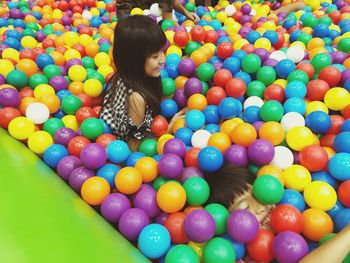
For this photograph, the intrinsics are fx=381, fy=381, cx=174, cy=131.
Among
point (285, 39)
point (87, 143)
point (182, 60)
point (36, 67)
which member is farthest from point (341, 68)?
point (36, 67)

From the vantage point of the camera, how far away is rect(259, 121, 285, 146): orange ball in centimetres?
133

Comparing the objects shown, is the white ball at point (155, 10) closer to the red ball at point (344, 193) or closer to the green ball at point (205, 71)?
the green ball at point (205, 71)

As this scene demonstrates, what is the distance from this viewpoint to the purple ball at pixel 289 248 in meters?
1.01

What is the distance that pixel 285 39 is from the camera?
2.09 m

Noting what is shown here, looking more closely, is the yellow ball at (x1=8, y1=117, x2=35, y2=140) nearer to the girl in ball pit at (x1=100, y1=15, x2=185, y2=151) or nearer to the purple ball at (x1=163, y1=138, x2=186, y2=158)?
the girl in ball pit at (x1=100, y1=15, x2=185, y2=151)

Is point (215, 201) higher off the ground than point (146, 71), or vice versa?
point (146, 71)

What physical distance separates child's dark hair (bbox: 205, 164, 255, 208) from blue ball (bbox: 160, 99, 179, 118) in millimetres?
495

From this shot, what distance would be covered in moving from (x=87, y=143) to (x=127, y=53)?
0.38 meters

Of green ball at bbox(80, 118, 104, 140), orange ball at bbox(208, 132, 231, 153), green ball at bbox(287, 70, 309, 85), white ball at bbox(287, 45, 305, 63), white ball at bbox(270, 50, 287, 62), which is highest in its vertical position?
white ball at bbox(287, 45, 305, 63)

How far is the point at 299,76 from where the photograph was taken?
5.23ft

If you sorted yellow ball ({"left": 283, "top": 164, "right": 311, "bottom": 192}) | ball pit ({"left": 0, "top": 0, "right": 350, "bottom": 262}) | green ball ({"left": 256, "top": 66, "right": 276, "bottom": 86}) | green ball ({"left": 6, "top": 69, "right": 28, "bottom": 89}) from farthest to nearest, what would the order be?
green ball ({"left": 6, "top": 69, "right": 28, "bottom": 89}) < green ball ({"left": 256, "top": 66, "right": 276, "bottom": 86}) < yellow ball ({"left": 283, "top": 164, "right": 311, "bottom": 192}) < ball pit ({"left": 0, "top": 0, "right": 350, "bottom": 262})

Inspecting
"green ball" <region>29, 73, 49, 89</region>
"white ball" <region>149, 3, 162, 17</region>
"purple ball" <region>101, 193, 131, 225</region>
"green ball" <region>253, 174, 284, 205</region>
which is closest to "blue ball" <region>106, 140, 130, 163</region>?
"purple ball" <region>101, 193, 131, 225</region>

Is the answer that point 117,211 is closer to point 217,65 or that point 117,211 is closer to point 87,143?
point 87,143

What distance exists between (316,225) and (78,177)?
2.55 feet
